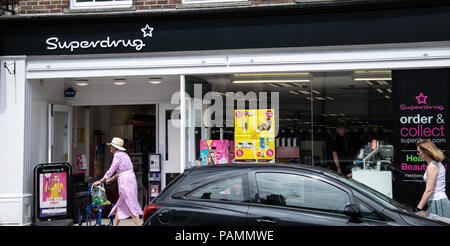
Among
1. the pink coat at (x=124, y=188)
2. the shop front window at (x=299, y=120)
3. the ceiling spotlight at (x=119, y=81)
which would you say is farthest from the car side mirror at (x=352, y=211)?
the ceiling spotlight at (x=119, y=81)

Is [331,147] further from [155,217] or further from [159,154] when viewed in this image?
[155,217]

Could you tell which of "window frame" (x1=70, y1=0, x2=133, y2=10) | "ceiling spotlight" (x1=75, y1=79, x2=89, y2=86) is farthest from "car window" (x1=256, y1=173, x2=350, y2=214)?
"ceiling spotlight" (x1=75, y1=79, x2=89, y2=86)

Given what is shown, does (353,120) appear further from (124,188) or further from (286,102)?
(124,188)

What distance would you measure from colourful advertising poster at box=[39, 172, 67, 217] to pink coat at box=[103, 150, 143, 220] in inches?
73.3

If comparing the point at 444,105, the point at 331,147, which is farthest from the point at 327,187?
the point at 444,105

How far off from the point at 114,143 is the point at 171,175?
2.66 metres

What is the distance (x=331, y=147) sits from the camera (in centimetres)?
970

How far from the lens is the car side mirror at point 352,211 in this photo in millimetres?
4934

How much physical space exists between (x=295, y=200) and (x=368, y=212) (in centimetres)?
75

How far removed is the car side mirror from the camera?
4.93m

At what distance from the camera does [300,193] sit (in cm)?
532

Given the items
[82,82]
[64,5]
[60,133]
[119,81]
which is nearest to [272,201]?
[119,81]

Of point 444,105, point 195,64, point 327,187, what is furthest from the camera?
point 195,64

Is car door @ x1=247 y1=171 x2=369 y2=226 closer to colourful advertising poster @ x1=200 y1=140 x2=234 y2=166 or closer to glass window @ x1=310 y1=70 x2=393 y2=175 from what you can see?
glass window @ x1=310 y1=70 x2=393 y2=175
